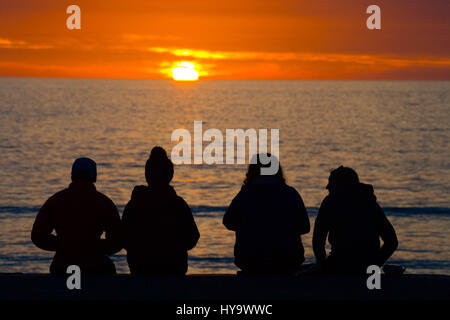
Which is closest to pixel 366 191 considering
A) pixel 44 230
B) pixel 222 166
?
pixel 44 230

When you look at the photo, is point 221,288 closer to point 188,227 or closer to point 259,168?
point 188,227

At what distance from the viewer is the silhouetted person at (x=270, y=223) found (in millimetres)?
Result: 5168

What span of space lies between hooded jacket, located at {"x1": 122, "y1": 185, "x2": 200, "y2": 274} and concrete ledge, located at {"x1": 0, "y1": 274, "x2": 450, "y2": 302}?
337 mm

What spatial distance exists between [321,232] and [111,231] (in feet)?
5.67

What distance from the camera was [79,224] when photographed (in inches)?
202

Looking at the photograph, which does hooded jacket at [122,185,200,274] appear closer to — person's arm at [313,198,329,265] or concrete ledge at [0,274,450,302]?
concrete ledge at [0,274,450,302]

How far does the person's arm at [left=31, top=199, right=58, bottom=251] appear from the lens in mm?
5094

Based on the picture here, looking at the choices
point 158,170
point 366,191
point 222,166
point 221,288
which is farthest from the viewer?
point 222,166

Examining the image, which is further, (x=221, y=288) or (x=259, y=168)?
(x=259, y=168)

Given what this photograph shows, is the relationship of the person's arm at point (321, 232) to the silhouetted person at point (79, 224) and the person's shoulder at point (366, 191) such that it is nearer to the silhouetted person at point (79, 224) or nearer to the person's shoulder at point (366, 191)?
the person's shoulder at point (366, 191)

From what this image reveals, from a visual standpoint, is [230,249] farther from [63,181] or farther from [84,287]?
[63,181]

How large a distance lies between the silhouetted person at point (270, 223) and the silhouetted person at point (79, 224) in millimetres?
1025

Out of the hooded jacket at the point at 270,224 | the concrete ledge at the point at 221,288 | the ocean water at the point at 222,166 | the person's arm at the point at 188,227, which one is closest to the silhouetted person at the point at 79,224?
the concrete ledge at the point at 221,288
